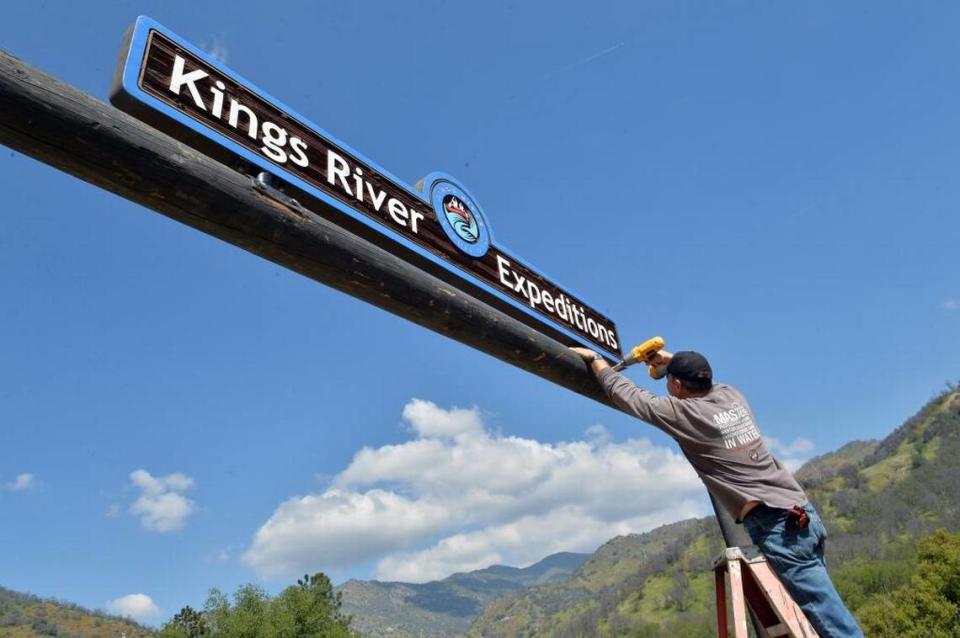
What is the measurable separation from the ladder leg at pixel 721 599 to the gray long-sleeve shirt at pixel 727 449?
320 mm

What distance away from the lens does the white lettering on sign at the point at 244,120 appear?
2.98 m

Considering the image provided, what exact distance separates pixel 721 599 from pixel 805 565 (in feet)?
2.14

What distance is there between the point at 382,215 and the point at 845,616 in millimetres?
3250

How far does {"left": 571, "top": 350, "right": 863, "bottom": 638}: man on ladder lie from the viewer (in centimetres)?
263

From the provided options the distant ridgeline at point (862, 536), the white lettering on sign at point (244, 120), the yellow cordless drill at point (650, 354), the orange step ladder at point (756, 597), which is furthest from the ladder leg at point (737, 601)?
the distant ridgeline at point (862, 536)

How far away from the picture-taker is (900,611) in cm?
4319

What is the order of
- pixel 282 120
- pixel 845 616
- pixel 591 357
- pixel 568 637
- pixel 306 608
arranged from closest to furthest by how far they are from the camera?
pixel 845 616 < pixel 282 120 < pixel 591 357 < pixel 306 608 < pixel 568 637

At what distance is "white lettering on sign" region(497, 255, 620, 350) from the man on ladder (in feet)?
5.74

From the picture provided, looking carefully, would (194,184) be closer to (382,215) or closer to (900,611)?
(382,215)

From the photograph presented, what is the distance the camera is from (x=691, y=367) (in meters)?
3.42

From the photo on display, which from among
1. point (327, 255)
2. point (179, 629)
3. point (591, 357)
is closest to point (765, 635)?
point (591, 357)

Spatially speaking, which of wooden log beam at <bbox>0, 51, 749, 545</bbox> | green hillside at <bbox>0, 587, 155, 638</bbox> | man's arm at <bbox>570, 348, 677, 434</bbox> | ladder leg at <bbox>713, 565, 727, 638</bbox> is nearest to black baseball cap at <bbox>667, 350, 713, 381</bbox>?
man's arm at <bbox>570, 348, 677, 434</bbox>

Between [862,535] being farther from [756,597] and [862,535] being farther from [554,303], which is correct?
[756,597]

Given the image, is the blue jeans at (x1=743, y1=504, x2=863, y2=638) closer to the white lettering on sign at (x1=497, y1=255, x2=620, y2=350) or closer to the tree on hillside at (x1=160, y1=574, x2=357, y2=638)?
the white lettering on sign at (x1=497, y1=255, x2=620, y2=350)
